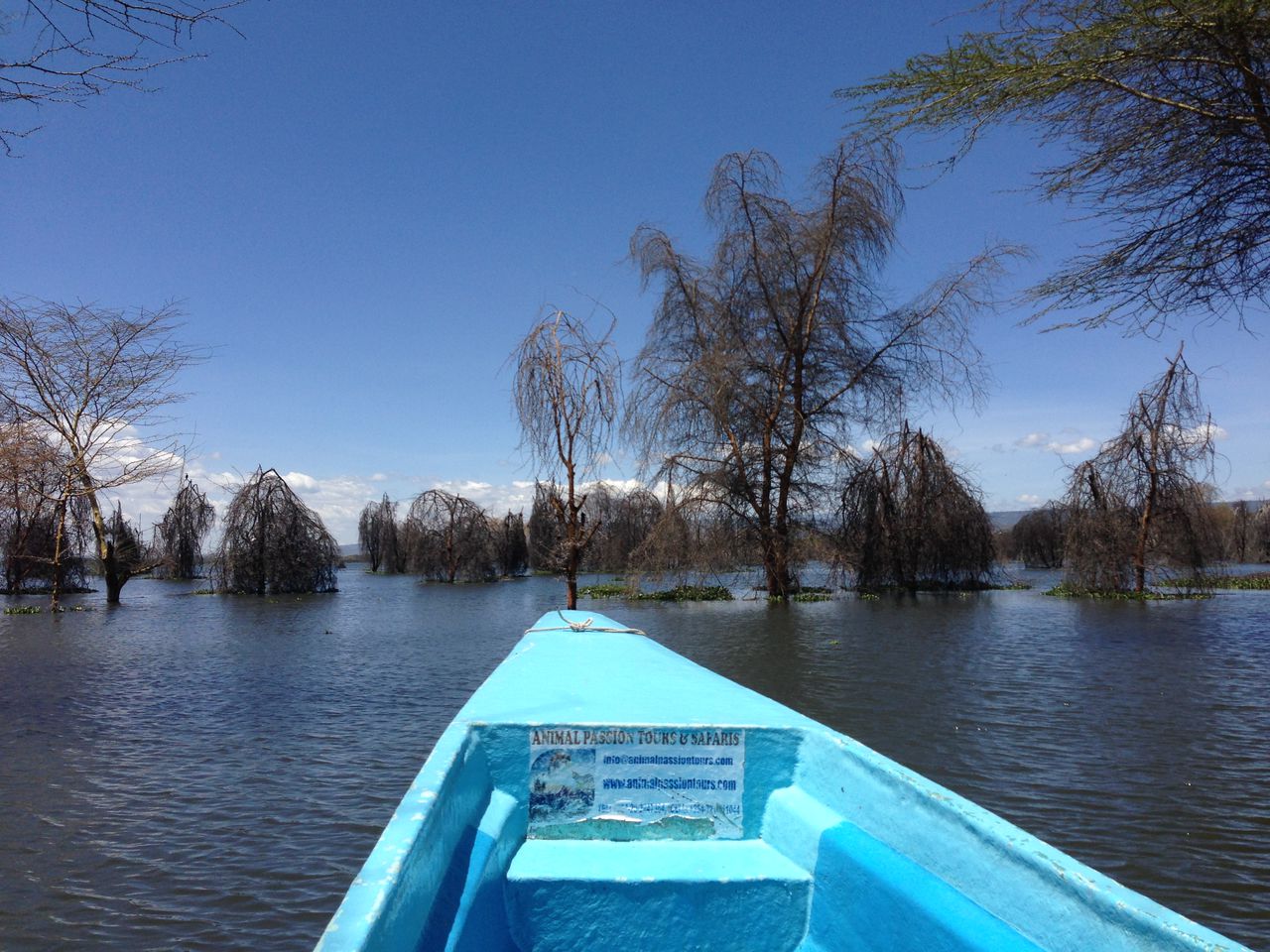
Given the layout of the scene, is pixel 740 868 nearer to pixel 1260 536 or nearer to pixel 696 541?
pixel 696 541

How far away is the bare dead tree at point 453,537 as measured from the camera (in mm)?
39031

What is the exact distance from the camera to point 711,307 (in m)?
20.9

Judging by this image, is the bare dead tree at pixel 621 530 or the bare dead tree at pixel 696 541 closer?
the bare dead tree at pixel 696 541

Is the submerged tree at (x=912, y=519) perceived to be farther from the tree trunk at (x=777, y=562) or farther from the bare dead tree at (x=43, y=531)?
the bare dead tree at (x=43, y=531)

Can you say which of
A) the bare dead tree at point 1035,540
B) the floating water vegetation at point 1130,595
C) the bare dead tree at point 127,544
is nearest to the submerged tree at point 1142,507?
the floating water vegetation at point 1130,595

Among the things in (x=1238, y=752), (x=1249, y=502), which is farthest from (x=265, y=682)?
(x=1249, y=502)

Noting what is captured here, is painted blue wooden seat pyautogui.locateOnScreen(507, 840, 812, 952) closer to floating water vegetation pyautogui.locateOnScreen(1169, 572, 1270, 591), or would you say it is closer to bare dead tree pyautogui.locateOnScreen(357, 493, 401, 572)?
floating water vegetation pyautogui.locateOnScreen(1169, 572, 1270, 591)

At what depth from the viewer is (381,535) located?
55594mm

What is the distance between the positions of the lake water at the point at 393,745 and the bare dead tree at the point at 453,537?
23.9 m

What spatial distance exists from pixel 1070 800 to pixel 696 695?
3.13 meters

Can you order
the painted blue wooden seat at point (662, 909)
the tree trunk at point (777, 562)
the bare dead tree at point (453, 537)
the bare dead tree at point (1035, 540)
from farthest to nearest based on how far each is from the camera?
the bare dead tree at point (1035, 540)
the bare dead tree at point (453, 537)
the tree trunk at point (777, 562)
the painted blue wooden seat at point (662, 909)

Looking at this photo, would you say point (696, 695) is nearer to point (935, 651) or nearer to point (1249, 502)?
point (935, 651)

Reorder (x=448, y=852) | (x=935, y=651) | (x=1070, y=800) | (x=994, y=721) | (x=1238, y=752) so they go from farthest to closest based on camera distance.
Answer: (x=935, y=651), (x=994, y=721), (x=1238, y=752), (x=1070, y=800), (x=448, y=852)

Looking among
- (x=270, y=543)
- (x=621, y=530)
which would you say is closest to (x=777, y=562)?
(x=270, y=543)
